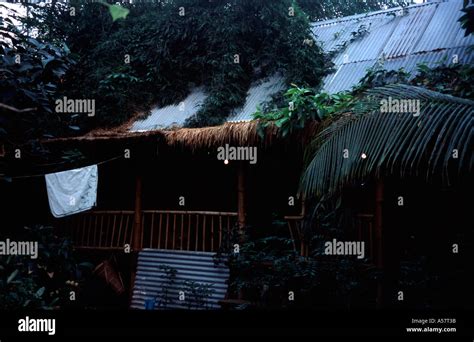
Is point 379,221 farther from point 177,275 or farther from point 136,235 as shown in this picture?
point 136,235

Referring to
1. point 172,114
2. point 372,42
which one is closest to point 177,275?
point 172,114

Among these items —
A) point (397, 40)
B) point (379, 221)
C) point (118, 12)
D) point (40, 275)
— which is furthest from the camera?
point (397, 40)

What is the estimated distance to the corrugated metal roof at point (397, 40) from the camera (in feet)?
27.7

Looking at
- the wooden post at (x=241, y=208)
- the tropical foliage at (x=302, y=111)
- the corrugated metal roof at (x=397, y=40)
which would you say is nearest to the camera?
the tropical foliage at (x=302, y=111)

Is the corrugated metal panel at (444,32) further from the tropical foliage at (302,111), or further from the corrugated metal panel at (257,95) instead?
the tropical foliage at (302,111)

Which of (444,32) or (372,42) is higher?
(372,42)

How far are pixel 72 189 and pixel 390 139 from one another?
20.9 feet

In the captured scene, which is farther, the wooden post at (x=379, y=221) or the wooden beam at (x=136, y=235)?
the wooden beam at (x=136, y=235)

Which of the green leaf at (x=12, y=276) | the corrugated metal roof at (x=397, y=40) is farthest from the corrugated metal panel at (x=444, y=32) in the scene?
the green leaf at (x=12, y=276)

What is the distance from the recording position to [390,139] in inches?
122

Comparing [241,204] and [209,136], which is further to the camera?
[241,204]

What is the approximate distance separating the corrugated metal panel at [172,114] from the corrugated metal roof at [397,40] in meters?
2.94

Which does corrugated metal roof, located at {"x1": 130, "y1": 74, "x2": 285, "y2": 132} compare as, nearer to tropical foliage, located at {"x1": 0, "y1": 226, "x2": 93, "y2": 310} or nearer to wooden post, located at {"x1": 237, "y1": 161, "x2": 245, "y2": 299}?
→ wooden post, located at {"x1": 237, "y1": 161, "x2": 245, "y2": 299}

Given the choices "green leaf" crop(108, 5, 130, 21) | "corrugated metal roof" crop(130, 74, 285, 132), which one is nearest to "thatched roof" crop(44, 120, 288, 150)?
"corrugated metal roof" crop(130, 74, 285, 132)
